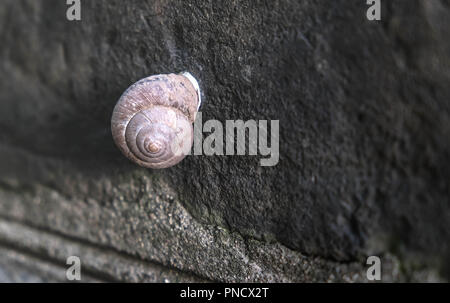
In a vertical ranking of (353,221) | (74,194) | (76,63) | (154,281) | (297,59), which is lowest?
(154,281)

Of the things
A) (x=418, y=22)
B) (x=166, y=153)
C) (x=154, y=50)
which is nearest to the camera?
(x=418, y=22)

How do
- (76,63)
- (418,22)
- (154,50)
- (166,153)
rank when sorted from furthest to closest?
1. (76,63)
2. (154,50)
3. (166,153)
4. (418,22)

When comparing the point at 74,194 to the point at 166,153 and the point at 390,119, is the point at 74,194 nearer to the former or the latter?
the point at 166,153

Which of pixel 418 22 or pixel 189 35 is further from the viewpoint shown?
pixel 189 35

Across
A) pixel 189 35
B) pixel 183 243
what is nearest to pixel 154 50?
pixel 189 35
